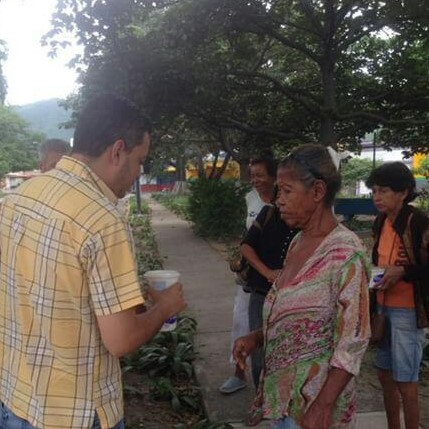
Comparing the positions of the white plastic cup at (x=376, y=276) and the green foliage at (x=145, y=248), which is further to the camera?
the green foliage at (x=145, y=248)

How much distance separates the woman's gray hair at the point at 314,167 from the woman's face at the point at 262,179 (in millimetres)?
1558

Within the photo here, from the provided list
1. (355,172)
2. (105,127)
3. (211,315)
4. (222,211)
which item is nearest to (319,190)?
(105,127)

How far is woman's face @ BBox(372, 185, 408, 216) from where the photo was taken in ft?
9.80

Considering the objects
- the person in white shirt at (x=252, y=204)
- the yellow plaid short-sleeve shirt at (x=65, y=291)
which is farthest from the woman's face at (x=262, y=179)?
the yellow plaid short-sleeve shirt at (x=65, y=291)

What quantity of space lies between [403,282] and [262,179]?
1.14 m

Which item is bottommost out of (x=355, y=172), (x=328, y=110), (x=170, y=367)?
(x=355, y=172)

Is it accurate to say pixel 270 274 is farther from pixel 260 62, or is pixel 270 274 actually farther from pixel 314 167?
pixel 260 62

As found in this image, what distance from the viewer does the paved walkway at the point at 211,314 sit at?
3.89m

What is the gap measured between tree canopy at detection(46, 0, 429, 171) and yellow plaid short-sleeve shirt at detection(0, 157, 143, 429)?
17.2 feet

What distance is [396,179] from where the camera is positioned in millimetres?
2990

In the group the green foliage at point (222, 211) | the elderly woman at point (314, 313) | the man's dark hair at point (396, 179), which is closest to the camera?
the elderly woman at point (314, 313)

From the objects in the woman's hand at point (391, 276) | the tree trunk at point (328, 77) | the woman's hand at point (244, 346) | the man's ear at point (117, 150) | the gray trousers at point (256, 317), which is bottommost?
the gray trousers at point (256, 317)

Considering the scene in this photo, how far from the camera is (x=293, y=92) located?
9.65 m

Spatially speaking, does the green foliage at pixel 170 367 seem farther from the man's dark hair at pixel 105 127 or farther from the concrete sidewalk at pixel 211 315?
the man's dark hair at pixel 105 127
